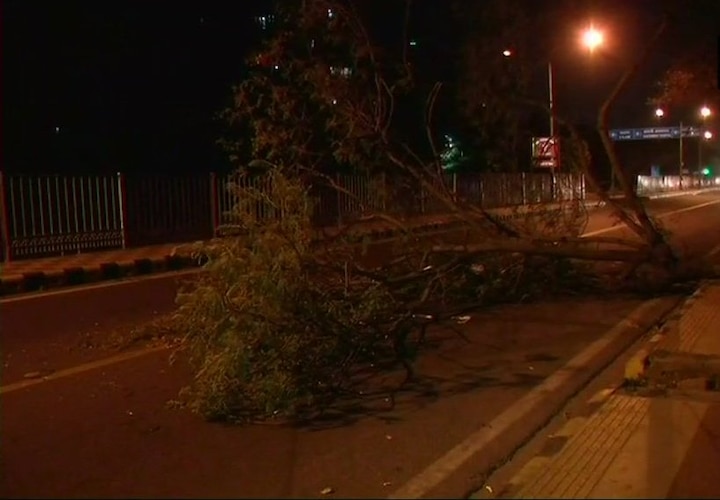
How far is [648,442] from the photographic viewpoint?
5.95 metres

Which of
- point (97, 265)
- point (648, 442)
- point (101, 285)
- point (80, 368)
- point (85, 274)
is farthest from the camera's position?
point (97, 265)

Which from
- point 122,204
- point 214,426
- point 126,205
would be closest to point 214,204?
point 126,205

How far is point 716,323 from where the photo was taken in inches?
388

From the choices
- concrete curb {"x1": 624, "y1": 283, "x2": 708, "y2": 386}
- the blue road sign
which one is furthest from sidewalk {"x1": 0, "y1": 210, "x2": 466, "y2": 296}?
the blue road sign

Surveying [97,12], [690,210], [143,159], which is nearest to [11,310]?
[97,12]

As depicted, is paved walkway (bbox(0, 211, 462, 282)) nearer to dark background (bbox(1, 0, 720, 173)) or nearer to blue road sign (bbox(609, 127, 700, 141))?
dark background (bbox(1, 0, 720, 173))

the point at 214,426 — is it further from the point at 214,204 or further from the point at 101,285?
the point at 214,204

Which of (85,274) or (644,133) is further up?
(644,133)

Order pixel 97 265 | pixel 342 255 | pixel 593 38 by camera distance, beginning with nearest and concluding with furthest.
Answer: pixel 342 255
pixel 593 38
pixel 97 265

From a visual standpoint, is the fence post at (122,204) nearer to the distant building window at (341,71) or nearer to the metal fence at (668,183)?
the distant building window at (341,71)

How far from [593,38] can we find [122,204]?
1150 cm

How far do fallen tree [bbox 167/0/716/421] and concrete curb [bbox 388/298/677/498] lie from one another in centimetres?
122

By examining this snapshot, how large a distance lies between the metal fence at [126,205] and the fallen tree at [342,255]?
913 millimetres

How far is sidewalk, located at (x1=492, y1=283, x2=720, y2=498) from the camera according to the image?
514 cm
